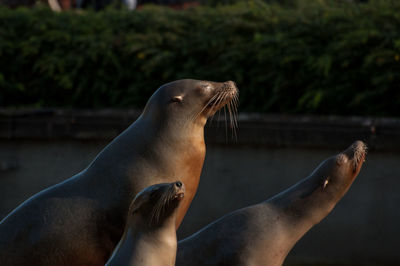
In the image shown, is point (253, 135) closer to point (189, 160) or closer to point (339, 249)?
point (339, 249)

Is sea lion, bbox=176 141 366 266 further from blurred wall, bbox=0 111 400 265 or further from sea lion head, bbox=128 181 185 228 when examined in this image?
blurred wall, bbox=0 111 400 265

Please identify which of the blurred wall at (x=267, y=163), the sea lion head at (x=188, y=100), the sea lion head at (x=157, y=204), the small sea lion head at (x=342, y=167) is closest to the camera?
the sea lion head at (x=157, y=204)

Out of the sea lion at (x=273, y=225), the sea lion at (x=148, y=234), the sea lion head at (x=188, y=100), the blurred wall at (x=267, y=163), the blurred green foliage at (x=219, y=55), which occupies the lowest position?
the blurred wall at (x=267, y=163)

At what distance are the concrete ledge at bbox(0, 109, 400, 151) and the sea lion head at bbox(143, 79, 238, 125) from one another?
3.11 m

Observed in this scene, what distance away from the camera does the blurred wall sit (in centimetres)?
602

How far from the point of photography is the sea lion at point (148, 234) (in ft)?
7.77

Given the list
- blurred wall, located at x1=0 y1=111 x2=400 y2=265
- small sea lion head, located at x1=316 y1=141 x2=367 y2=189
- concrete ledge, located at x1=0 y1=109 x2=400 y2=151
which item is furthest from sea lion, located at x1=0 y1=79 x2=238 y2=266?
blurred wall, located at x1=0 y1=111 x2=400 y2=265

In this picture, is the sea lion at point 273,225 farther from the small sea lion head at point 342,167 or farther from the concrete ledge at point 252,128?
the concrete ledge at point 252,128

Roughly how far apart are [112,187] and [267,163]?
3.70 m

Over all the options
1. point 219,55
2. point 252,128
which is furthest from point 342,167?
point 219,55

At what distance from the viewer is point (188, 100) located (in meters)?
2.85

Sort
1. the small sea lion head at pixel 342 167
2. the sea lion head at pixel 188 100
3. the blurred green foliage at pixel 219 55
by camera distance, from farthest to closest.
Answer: the blurred green foliage at pixel 219 55 → the small sea lion head at pixel 342 167 → the sea lion head at pixel 188 100

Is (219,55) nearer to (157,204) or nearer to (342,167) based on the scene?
(342,167)

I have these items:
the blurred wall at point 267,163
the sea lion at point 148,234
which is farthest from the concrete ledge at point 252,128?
the sea lion at point 148,234
